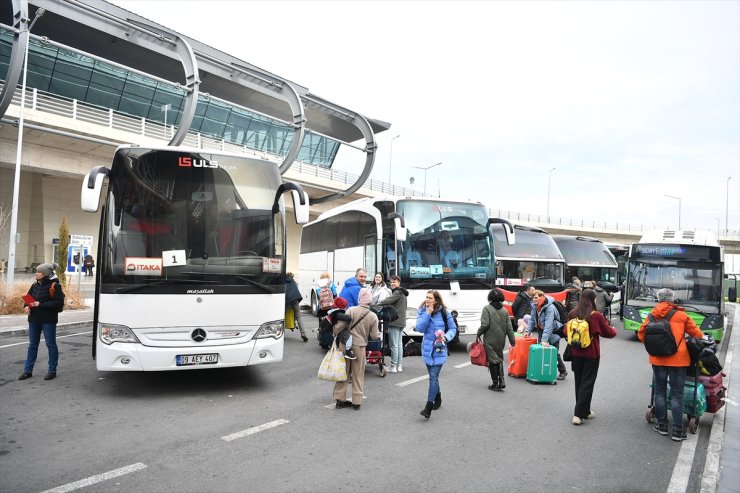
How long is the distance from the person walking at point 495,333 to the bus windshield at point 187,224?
10.9 ft

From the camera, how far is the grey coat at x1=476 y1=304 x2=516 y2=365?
8453 mm

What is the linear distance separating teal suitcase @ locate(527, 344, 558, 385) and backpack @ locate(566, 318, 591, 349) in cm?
256

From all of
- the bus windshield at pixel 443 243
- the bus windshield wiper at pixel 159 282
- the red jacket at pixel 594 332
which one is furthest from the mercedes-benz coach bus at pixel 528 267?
the bus windshield wiper at pixel 159 282

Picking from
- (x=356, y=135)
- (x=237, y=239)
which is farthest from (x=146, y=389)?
(x=356, y=135)

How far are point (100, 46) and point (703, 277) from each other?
116ft

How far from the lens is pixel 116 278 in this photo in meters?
7.11

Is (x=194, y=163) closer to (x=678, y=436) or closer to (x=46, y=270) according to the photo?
(x=46, y=270)

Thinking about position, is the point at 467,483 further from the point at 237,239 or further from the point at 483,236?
the point at 483,236

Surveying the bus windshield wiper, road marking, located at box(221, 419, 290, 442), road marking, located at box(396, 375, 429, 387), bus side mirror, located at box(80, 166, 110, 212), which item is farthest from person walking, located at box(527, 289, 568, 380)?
bus side mirror, located at box(80, 166, 110, 212)

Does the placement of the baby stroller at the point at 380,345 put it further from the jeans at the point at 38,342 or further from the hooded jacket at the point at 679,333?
the jeans at the point at 38,342

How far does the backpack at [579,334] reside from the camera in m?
6.64

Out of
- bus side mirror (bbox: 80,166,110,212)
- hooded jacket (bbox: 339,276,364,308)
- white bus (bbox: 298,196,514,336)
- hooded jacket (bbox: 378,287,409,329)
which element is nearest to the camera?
bus side mirror (bbox: 80,166,110,212)

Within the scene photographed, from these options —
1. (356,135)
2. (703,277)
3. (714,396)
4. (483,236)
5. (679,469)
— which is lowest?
(679,469)

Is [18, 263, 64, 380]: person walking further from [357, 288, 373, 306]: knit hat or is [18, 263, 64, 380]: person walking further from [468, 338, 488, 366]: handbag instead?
[468, 338, 488, 366]: handbag
